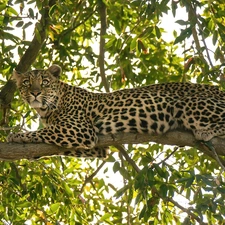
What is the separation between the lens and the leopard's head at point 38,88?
29.7 feet

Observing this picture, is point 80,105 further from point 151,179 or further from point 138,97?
point 151,179

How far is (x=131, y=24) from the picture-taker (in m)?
11.2

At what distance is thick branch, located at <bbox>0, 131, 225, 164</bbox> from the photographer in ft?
24.9

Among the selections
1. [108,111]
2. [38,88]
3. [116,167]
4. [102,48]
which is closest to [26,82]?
[38,88]

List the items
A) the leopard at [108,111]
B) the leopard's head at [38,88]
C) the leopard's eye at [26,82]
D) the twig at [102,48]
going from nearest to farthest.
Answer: the leopard at [108,111]
the leopard's head at [38,88]
the leopard's eye at [26,82]
the twig at [102,48]

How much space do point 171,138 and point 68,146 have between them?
114cm

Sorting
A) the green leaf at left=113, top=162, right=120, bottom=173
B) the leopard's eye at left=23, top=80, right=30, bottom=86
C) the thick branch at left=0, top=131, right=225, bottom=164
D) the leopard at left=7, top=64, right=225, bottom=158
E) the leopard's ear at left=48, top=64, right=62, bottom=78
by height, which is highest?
the leopard's ear at left=48, top=64, right=62, bottom=78

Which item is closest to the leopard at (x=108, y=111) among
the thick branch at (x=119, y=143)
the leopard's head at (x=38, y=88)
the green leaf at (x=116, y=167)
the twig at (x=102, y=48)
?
the leopard's head at (x=38, y=88)

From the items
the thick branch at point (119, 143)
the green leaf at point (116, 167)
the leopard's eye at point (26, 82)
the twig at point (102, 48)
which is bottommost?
the green leaf at point (116, 167)

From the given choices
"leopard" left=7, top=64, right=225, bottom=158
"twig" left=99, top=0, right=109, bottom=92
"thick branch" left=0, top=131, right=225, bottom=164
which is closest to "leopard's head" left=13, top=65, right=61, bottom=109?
"leopard" left=7, top=64, right=225, bottom=158

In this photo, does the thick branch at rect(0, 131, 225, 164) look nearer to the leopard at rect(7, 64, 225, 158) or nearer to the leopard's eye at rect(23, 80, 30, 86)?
the leopard at rect(7, 64, 225, 158)

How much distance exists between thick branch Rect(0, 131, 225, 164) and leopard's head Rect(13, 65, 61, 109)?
2.98 ft

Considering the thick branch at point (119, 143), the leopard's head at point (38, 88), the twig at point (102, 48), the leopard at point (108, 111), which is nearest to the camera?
the thick branch at point (119, 143)

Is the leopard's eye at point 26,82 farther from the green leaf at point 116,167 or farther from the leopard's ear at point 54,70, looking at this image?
the green leaf at point 116,167
